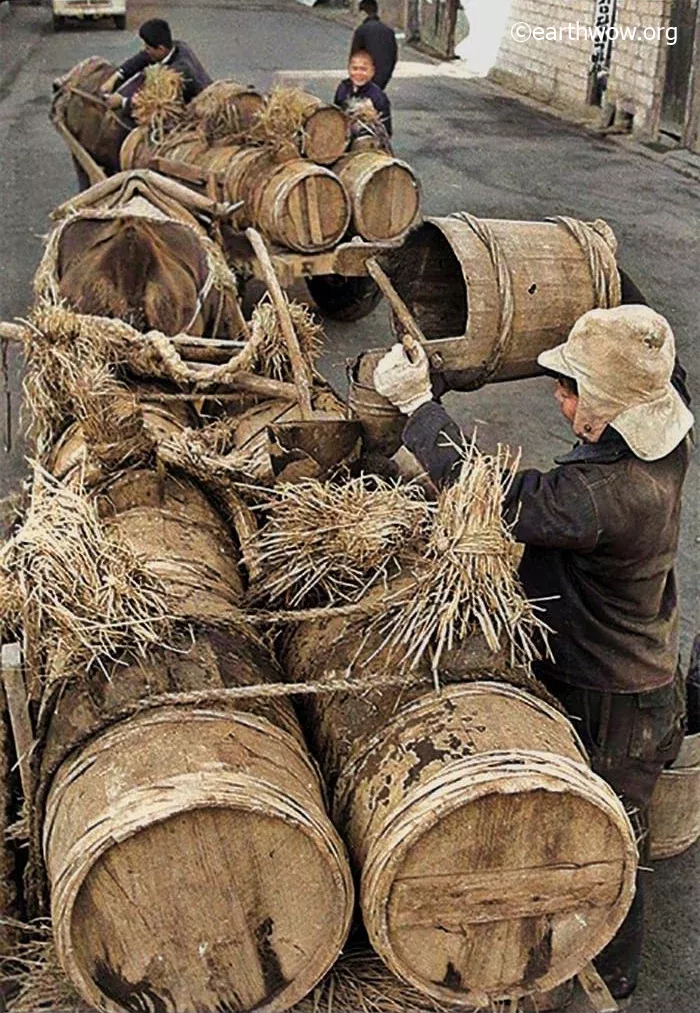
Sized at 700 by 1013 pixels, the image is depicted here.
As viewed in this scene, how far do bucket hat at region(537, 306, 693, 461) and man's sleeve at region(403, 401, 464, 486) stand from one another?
37cm

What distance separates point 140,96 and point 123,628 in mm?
7586

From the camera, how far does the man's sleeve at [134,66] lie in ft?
34.3

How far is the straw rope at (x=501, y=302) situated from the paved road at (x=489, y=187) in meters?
1.51

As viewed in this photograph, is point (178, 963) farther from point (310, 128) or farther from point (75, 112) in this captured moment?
point (75, 112)

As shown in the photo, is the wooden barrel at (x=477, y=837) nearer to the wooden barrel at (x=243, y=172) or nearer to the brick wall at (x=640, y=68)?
the wooden barrel at (x=243, y=172)

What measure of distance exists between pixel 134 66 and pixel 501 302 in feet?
22.9

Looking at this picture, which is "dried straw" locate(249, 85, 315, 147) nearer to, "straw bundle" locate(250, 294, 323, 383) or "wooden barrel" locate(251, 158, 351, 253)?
"wooden barrel" locate(251, 158, 351, 253)

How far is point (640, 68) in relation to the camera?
53.7 feet

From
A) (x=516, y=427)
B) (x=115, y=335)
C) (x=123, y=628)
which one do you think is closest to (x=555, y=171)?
(x=516, y=427)

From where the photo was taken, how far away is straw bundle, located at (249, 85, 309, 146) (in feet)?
27.4

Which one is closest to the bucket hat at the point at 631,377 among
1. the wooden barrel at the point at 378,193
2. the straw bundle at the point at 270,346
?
the straw bundle at the point at 270,346

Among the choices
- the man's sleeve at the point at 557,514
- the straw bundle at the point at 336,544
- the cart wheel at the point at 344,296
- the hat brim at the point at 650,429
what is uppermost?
the hat brim at the point at 650,429

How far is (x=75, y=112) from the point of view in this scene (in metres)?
10.3

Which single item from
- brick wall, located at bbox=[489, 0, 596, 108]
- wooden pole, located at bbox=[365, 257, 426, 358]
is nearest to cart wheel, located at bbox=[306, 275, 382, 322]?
wooden pole, located at bbox=[365, 257, 426, 358]
